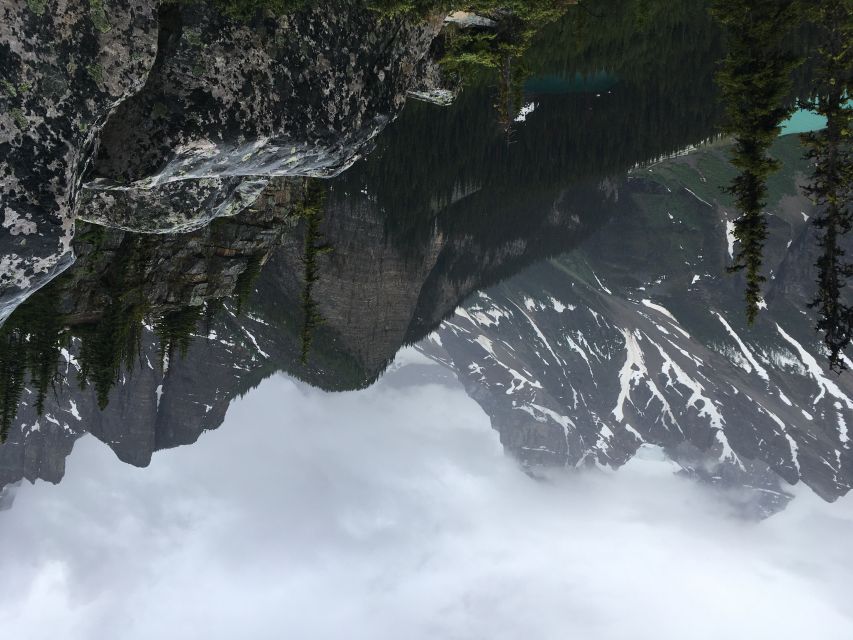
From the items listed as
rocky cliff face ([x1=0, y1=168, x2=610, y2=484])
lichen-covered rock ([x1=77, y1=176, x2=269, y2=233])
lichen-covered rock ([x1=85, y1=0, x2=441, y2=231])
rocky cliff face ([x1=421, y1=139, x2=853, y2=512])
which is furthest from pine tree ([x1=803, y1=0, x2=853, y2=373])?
rocky cliff face ([x1=421, y1=139, x2=853, y2=512])

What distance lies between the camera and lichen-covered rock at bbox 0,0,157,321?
7.07 meters

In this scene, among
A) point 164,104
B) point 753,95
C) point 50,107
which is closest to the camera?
point 50,107

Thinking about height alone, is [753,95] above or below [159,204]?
above

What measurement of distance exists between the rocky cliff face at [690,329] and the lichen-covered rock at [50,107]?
90066 mm

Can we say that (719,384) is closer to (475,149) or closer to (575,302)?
(575,302)

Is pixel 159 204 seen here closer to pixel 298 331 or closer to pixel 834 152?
pixel 834 152

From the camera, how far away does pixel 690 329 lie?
407ft

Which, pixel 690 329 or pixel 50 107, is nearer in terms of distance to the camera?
pixel 50 107

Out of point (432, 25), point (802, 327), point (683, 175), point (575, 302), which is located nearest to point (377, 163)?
point (432, 25)

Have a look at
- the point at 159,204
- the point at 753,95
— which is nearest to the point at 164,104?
the point at 159,204

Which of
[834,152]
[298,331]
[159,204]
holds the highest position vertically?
[834,152]

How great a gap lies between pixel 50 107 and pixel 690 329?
13192cm

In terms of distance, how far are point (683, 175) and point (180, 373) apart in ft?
271

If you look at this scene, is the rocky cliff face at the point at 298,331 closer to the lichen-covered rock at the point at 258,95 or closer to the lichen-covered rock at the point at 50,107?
the lichen-covered rock at the point at 258,95
